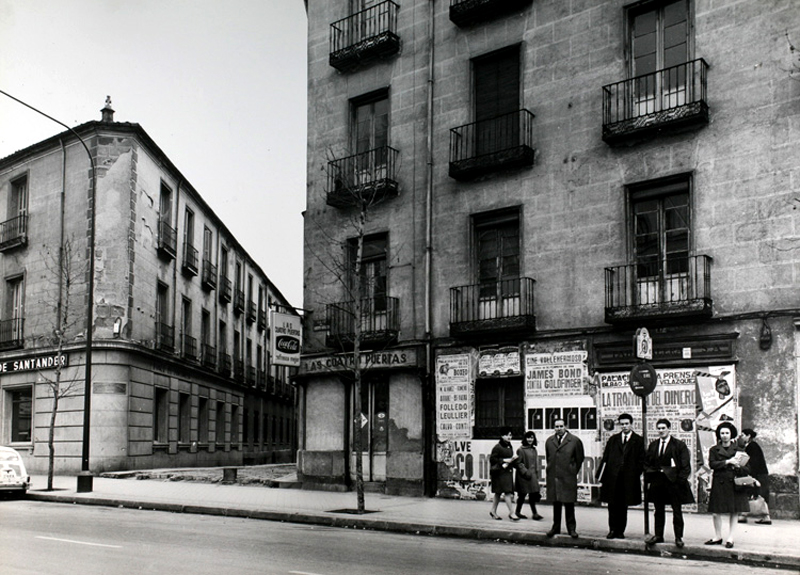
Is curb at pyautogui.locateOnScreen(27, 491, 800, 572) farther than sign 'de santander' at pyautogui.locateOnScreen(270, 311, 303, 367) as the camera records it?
No

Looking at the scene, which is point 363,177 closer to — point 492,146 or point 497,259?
Answer: point 492,146

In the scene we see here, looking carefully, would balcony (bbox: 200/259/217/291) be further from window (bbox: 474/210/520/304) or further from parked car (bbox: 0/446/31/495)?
window (bbox: 474/210/520/304)

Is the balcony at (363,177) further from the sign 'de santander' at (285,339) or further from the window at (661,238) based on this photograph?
the window at (661,238)

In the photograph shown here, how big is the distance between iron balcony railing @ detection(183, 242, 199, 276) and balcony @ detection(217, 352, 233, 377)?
5027mm

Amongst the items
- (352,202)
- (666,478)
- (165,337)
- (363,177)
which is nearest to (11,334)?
(165,337)

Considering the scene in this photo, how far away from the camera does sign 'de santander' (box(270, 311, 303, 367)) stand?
21.1 meters

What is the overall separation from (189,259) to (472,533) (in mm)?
24440

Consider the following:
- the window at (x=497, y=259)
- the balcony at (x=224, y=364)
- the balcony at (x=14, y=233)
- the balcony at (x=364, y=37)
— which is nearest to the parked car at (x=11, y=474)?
the window at (x=497, y=259)

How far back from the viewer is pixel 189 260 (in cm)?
3494

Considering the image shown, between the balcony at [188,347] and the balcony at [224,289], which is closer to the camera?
the balcony at [188,347]

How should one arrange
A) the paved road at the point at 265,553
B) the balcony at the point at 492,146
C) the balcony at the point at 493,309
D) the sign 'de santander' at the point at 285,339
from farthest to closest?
the sign 'de santander' at the point at 285,339
the balcony at the point at 492,146
the balcony at the point at 493,309
the paved road at the point at 265,553

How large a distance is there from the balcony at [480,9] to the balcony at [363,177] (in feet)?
11.3

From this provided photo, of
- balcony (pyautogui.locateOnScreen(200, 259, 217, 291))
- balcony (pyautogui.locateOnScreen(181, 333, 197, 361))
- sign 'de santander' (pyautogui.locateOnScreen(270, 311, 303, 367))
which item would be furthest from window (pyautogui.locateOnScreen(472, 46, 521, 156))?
balcony (pyautogui.locateOnScreen(200, 259, 217, 291))

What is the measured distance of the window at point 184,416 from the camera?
3334 cm
